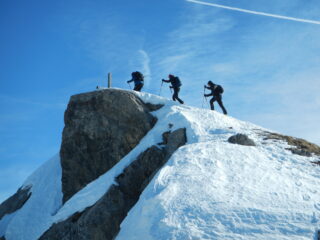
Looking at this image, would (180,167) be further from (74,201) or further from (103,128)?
(103,128)

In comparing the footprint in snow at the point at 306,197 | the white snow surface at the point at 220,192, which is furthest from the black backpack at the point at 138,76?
the footprint in snow at the point at 306,197

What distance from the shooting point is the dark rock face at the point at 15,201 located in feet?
74.4

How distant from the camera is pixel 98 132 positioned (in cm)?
2003

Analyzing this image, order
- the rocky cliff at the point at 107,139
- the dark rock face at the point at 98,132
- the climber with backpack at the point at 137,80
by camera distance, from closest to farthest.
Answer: the rocky cliff at the point at 107,139 < the dark rock face at the point at 98,132 < the climber with backpack at the point at 137,80

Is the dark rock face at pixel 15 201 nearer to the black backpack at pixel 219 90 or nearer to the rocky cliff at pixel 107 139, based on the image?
the rocky cliff at pixel 107 139

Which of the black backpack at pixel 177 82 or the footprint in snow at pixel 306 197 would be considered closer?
the footprint in snow at pixel 306 197

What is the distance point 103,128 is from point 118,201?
5.53 m

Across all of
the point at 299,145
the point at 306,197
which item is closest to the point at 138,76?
the point at 299,145

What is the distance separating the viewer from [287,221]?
9.19 meters

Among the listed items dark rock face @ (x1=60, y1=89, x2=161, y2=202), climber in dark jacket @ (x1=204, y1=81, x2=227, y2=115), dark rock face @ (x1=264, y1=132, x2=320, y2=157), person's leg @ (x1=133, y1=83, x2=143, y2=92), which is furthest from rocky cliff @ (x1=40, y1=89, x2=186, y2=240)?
dark rock face @ (x1=264, y1=132, x2=320, y2=157)

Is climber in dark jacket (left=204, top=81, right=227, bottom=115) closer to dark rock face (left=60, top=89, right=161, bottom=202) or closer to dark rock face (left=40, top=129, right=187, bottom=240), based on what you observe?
dark rock face (left=60, top=89, right=161, bottom=202)

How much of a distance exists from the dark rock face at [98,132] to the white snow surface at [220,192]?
1.69 meters

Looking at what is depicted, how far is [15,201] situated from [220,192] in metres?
17.5

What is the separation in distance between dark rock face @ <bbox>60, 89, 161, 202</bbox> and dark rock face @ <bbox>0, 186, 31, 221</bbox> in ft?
12.7
